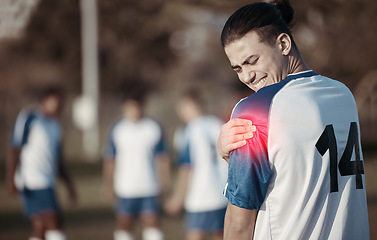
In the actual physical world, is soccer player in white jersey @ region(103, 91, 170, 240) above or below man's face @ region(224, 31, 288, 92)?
below

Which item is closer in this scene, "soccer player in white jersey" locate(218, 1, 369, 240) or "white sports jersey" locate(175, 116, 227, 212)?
"soccer player in white jersey" locate(218, 1, 369, 240)

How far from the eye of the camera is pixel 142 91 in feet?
22.1

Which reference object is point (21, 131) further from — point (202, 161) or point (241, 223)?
point (241, 223)

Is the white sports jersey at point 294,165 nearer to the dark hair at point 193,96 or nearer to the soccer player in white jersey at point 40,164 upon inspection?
the dark hair at point 193,96

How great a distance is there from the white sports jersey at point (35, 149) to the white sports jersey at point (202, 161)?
62.9 inches

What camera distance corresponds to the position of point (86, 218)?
8875 millimetres

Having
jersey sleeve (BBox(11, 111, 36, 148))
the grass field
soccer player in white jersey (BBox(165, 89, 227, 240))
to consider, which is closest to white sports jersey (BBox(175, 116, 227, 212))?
soccer player in white jersey (BBox(165, 89, 227, 240))

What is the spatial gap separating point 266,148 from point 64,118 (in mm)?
33134

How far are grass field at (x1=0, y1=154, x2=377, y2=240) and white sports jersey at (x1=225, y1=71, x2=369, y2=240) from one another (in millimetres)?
5639

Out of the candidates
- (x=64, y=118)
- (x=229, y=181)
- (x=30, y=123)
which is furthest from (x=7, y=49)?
(x=229, y=181)

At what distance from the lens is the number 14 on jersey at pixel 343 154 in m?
1.79

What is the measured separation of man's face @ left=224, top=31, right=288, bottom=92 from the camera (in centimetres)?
185

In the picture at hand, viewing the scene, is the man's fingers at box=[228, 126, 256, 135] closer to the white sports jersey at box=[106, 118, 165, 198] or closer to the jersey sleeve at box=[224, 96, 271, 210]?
the jersey sleeve at box=[224, 96, 271, 210]

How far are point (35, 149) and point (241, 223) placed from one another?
16.5 feet
